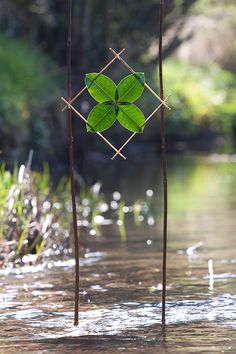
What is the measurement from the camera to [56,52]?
86.5 feet

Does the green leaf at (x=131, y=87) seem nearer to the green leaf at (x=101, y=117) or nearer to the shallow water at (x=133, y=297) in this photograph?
the green leaf at (x=101, y=117)

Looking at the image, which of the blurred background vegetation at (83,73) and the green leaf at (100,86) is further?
the blurred background vegetation at (83,73)

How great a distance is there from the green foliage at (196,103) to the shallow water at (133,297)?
61.2ft

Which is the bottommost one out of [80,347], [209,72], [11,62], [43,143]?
[80,347]

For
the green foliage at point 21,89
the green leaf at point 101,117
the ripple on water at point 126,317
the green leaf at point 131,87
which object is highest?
the green foliage at point 21,89

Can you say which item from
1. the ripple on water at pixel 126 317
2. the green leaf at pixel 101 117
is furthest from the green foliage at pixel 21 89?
the green leaf at pixel 101 117

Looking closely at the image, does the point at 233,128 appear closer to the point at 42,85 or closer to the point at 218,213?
the point at 42,85

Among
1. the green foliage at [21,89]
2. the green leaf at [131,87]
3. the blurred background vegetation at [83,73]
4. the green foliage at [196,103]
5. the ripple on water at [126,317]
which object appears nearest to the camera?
the green leaf at [131,87]

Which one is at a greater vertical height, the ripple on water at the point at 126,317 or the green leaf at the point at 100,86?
the green leaf at the point at 100,86

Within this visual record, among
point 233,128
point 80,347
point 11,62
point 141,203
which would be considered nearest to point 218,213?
point 141,203

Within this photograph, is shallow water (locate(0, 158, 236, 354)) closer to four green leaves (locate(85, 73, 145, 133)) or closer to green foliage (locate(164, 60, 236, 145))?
four green leaves (locate(85, 73, 145, 133))

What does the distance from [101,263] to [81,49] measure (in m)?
16.7

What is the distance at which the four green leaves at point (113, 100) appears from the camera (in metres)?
5.45

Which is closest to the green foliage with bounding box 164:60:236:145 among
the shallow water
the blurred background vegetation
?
the blurred background vegetation
